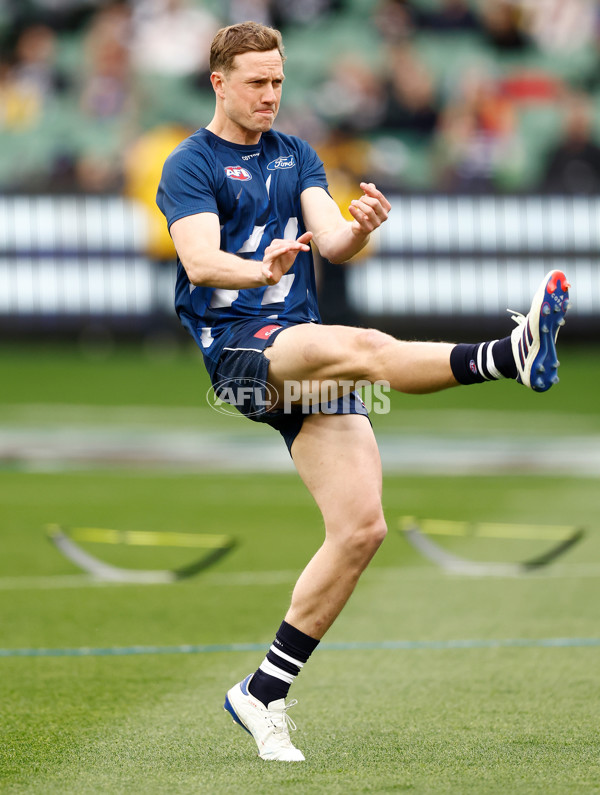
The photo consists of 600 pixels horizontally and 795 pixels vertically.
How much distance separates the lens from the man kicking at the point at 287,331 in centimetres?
418

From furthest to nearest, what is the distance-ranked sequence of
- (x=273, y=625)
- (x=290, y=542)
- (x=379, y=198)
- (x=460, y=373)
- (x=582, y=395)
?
(x=582, y=395) → (x=290, y=542) → (x=273, y=625) → (x=379, y=198) → (x=460, y=373)

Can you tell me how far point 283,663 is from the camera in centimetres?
456

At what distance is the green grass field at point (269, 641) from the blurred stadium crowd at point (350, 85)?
1026 centimetres

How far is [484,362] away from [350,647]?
7.15 feet

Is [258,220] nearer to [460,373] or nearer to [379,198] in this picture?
[379,198]

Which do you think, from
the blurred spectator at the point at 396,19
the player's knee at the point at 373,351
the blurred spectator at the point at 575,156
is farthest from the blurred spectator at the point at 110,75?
the player's knee at the point at 373,351

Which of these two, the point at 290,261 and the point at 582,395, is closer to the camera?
the point at 290,261

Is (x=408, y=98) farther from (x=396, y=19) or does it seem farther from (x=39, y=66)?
(x=39, y=66)

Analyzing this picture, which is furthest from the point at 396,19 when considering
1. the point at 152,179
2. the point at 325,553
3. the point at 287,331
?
the point at 325,553

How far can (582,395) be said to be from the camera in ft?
51.2

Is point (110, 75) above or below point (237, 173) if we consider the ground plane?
above

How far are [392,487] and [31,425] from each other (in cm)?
484

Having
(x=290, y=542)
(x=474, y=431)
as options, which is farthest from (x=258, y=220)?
(x=474, y=431)

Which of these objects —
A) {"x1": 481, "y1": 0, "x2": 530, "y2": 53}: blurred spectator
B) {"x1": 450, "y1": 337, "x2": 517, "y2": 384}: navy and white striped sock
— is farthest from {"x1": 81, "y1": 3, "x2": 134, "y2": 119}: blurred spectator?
{"x1": 450, "y1": 337, "x2": 517, "y2": 384}: navy and white striped sock
